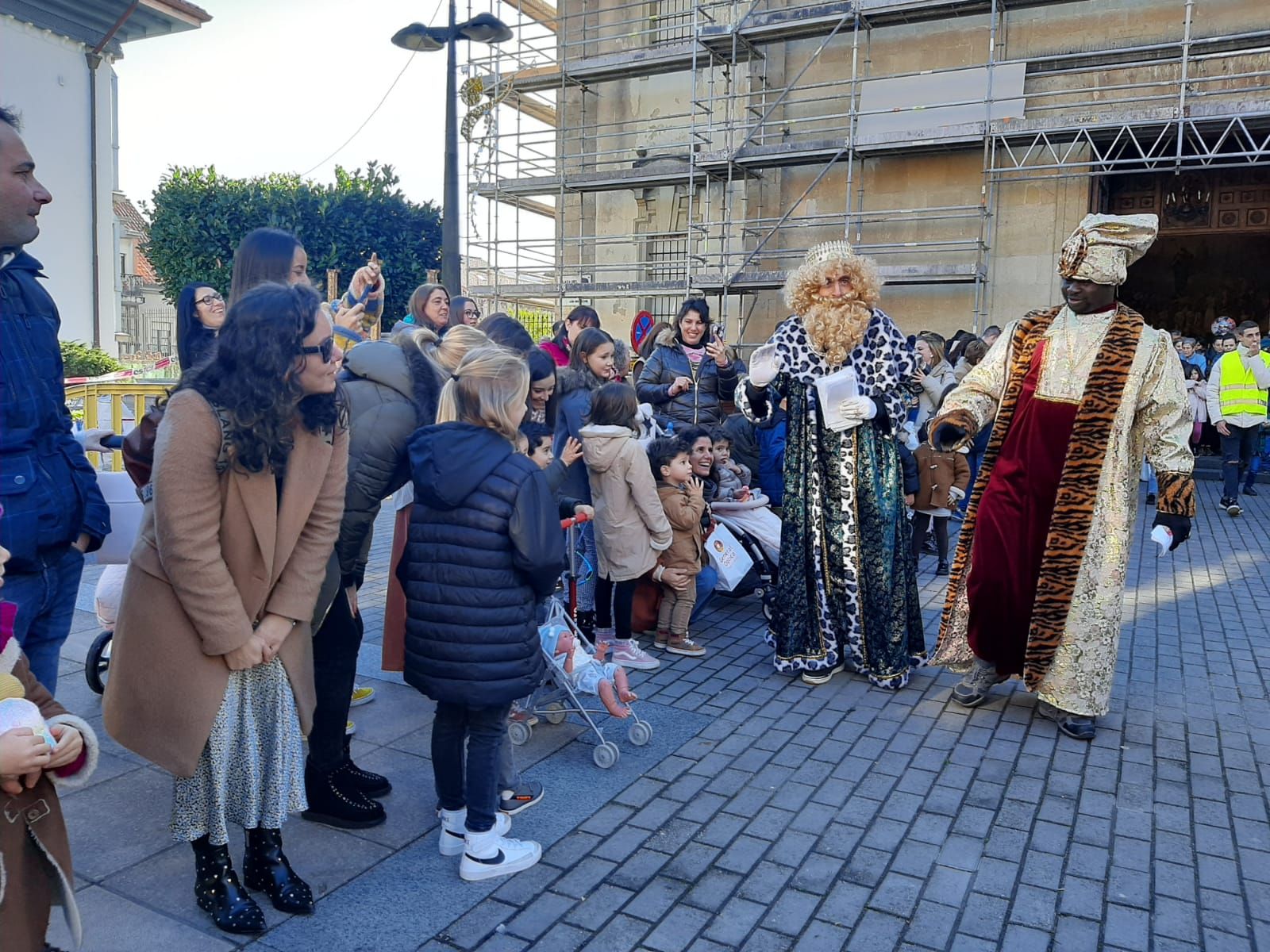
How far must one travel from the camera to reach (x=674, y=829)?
3580 mm

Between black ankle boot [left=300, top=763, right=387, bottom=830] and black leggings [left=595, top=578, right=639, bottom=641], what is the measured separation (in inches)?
88.8

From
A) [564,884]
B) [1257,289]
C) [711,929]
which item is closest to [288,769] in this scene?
[564,884]

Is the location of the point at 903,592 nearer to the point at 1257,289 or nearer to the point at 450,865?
the point at 450,865

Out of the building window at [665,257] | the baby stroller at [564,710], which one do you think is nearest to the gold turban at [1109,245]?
the baby stroller at [564,710]

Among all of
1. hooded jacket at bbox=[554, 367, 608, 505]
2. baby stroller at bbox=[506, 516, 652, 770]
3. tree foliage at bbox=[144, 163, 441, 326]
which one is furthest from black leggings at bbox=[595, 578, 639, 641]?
tree foliage at bbox=[144, 163, 441, 326]

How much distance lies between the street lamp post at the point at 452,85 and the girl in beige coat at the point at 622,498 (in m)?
7.66

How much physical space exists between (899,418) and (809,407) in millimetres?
470

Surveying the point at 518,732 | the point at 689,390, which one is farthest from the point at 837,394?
the point at 518,732

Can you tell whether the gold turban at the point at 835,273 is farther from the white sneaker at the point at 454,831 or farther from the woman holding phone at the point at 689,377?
the white sneaker at the point at 454,831

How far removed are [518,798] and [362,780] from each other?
1.96 feet

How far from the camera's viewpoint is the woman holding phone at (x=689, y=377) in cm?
711

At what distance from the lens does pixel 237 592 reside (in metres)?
2.77

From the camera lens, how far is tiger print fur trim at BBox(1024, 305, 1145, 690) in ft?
14.8

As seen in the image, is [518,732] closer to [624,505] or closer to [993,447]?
[624,505]
